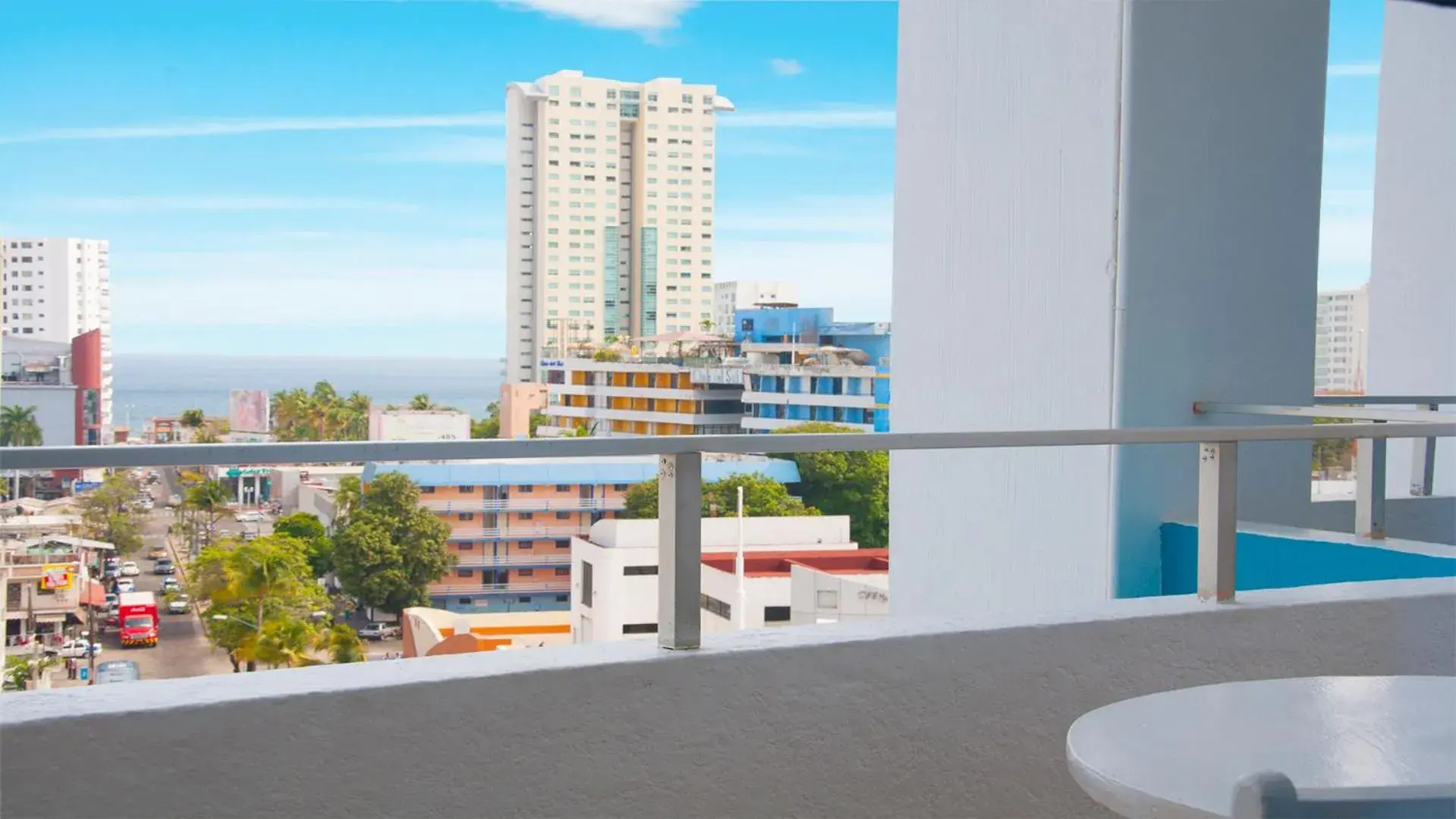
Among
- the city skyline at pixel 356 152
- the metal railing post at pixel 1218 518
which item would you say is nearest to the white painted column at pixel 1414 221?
the metal railing post at pixel 1218 518

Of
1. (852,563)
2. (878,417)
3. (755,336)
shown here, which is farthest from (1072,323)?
(755,336)

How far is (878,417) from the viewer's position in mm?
15086

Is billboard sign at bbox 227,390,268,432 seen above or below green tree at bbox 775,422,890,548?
above

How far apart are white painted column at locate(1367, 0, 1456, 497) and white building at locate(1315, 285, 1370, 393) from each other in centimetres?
17

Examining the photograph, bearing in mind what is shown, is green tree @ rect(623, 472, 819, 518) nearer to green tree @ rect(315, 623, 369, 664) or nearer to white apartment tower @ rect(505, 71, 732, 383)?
green tree @ rect(315, 623, 369, 664)

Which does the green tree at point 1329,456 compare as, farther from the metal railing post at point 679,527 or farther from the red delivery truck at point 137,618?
the red delivery truck at point 137,618

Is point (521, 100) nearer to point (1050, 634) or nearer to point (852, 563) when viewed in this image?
point (852, 563)

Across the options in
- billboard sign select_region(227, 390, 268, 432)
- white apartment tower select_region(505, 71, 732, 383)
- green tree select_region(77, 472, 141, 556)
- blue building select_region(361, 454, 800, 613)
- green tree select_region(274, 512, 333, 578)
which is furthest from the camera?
white apartment tower select_region(505, 71, 732, 383)

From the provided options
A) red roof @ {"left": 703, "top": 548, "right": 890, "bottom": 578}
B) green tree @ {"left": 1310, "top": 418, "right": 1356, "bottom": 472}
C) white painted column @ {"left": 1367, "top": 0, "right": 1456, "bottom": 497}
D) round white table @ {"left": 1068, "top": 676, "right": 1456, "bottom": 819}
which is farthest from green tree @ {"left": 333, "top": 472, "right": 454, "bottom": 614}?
white painted column @ {"left": 1367, "top": 0, "right": 1456, "bottom": 497}

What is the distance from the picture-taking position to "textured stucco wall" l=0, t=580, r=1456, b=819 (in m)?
1.43

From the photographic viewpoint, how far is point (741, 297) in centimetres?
2709

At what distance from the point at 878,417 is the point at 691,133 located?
17.3 m

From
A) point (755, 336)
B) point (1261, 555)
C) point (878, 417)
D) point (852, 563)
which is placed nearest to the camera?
point (1261, 555)

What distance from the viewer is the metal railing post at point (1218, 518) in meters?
2.22
